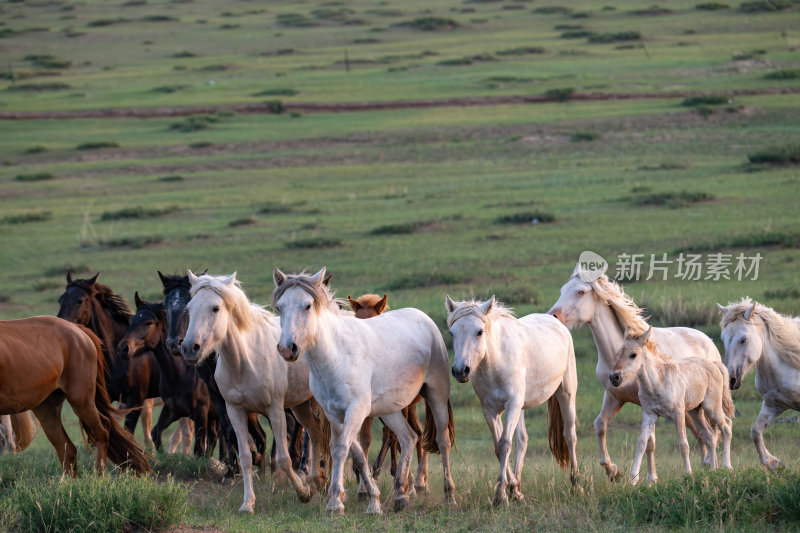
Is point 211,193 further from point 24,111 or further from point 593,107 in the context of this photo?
point 24,111

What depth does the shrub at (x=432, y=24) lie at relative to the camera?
67.9 meters

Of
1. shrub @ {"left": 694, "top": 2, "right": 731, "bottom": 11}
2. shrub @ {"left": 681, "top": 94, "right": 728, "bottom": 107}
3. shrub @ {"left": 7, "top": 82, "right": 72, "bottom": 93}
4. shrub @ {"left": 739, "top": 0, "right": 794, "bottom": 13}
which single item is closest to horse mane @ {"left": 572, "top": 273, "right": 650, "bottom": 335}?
shrub @ {"left": 681, "top": 94, "right": 728, "bottom": 107}

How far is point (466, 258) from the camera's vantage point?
19844 millimetres

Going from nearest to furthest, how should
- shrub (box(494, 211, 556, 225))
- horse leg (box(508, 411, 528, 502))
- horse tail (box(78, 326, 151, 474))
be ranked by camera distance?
horse leg (box(508, 411, 528, 502)) < horse tail (box(78, 326, 151, 474)) < shrub (box(494, 211, 556, 225))

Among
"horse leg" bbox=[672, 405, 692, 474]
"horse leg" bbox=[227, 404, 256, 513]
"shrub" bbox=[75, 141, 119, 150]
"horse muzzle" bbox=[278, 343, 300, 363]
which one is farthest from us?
"shrub" bbox=[75, 141, 119, 150]

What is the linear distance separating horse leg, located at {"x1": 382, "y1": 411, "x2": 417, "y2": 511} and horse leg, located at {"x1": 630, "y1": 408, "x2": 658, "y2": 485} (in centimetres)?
184

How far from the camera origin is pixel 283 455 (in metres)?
8.19

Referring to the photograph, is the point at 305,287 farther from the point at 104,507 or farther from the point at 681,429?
the point at 681,429

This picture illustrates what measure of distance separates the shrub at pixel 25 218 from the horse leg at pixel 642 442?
21442mm

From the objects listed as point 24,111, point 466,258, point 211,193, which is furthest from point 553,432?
point 24,111

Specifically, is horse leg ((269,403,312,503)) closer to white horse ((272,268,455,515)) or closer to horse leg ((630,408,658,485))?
white horse ((272,268,455,515))

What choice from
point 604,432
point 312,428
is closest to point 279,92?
point 312,428

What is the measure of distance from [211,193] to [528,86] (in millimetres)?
20093

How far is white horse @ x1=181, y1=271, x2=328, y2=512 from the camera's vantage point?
26.2 ft
